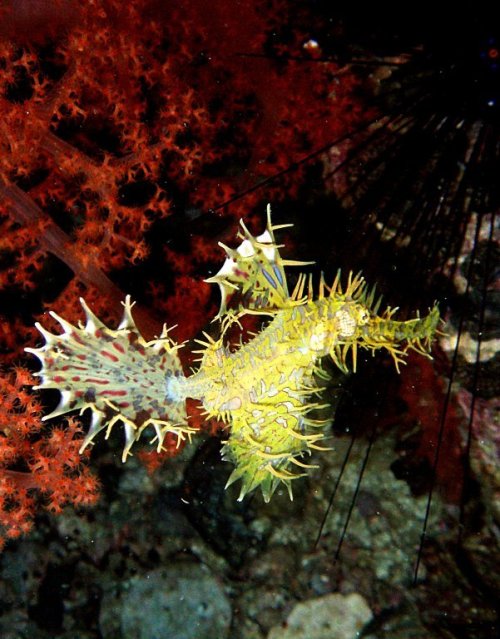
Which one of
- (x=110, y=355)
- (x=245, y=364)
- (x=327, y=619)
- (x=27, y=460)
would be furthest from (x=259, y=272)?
(x=327, y=619)

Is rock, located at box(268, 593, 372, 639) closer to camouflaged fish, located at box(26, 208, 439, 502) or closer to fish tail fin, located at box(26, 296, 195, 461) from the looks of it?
camouflaged fish, located at box(26, 208, 439, 502)

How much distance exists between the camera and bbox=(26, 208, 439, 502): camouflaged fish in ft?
7.89

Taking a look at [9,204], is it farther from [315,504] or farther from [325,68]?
[315,504]

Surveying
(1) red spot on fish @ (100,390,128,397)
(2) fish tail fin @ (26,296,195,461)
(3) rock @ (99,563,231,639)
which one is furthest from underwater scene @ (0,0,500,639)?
(1) red spot on fish @ (100,390,128,397)

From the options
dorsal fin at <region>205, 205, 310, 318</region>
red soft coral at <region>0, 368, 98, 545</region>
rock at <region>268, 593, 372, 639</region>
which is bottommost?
rock at <region>268, 593, 372, 639</region>

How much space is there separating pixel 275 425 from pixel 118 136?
2.23 meters

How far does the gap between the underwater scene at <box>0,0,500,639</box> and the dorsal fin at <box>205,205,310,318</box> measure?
6.7 inches

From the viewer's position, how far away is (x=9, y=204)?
10.2ft

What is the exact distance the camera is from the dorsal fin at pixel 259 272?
2426 millimetres

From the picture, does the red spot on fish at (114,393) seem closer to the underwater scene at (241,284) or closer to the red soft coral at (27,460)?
the underwater scene at (241,284)

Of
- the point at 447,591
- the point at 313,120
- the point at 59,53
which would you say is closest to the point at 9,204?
the point at 59,53

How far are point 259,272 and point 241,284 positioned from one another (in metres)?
0.21

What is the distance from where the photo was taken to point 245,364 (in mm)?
2512

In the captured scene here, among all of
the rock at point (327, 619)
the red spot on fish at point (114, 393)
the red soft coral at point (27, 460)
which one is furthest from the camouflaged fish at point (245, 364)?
the rock at point (327, 619)
